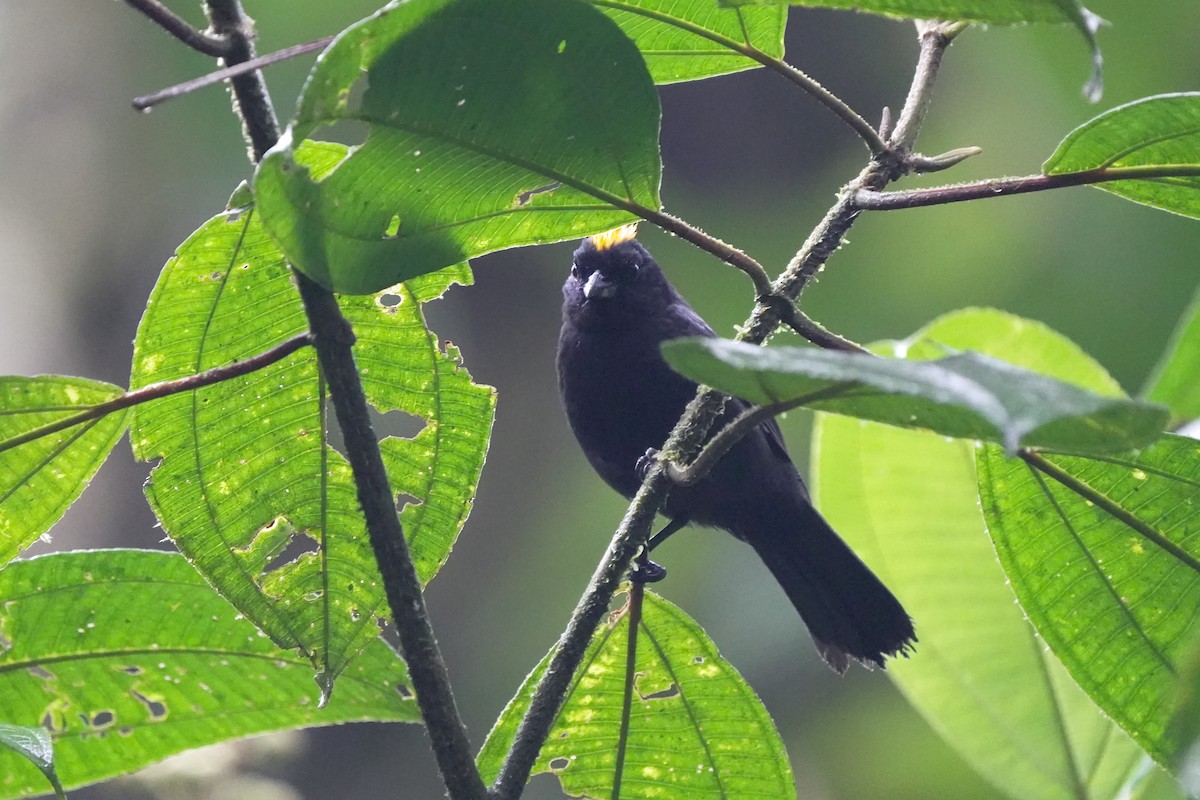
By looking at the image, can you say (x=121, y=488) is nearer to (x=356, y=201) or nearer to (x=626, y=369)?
(x=626, y=369)

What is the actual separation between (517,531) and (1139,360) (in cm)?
364

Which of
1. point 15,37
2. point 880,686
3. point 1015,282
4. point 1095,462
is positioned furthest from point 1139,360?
point 15,37

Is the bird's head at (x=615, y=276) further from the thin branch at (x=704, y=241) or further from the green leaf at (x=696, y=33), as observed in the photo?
the thin branch at (x=704, y=241)

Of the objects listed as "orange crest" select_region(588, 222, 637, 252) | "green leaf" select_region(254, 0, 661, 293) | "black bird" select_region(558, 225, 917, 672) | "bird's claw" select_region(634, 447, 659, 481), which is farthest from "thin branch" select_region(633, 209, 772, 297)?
"orange crest" select_region(588, 222, 637, 252)

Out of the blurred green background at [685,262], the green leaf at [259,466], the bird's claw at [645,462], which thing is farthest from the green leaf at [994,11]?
the blurred green background at [685,262]

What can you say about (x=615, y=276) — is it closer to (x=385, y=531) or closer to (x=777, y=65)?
(x=777, y=65)

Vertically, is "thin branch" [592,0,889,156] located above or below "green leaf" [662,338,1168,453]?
above

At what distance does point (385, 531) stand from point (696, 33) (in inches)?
26.0

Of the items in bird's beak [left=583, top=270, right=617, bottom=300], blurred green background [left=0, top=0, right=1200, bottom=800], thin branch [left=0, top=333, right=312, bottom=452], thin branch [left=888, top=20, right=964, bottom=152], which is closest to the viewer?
thin branch [left=0, top=333, right=312, bottom=452]

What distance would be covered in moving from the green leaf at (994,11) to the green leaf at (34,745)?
91 centimetres

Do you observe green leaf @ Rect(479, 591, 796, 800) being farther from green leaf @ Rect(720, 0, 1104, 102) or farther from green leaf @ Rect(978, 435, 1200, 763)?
green leaf @ Rect(720, 0, 1104, 102)

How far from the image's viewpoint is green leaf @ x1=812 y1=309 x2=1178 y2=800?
1786 mm

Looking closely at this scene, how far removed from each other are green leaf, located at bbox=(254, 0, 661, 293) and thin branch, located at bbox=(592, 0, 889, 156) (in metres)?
0.21

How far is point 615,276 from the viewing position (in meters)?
3.18
